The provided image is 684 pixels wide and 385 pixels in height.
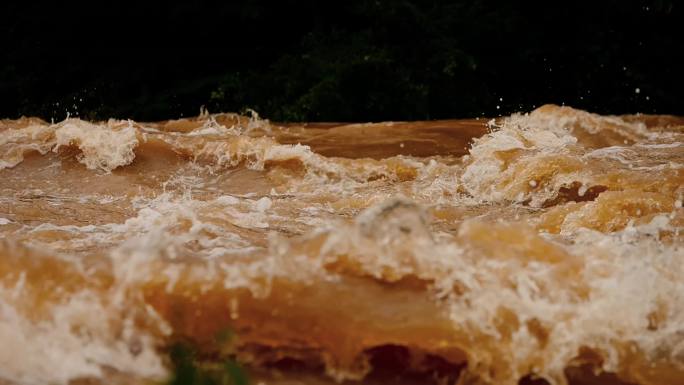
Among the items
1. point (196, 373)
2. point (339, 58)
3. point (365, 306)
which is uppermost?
point (339, 58)

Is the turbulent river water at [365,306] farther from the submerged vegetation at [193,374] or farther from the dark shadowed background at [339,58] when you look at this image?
the dark shadowed background at [339,58]

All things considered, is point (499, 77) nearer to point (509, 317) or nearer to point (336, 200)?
point (336, 200)

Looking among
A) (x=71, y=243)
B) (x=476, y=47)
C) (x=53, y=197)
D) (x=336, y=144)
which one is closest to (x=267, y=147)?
(x=336, y=144)

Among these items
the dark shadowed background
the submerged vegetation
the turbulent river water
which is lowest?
the turbulent river water

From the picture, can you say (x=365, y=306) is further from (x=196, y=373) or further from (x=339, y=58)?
(x=339, y=58)

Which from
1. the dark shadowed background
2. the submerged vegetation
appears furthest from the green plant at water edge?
the dark shadowed background

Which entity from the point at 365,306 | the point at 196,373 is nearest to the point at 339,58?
the point at 365,306

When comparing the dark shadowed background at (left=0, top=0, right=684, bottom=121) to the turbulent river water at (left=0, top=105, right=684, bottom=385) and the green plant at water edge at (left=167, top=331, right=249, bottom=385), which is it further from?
A: the green plant at water edge at (left=167, top=331, right=249, bottom=385)

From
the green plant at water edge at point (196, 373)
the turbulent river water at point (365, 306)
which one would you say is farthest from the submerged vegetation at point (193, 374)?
the turbulent river water at point (365, 306)
